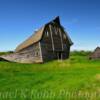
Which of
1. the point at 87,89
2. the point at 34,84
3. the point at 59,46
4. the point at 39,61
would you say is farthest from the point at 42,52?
the point at 87,89

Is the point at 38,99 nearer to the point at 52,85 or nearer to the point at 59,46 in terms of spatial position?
the point at 52,85

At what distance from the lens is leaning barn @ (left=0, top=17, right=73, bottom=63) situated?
4450 centimetres

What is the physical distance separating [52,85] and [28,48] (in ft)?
96.7

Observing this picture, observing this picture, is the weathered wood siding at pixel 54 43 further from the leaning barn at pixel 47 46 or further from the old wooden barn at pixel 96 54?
the old wooden barn at pixel 96 54

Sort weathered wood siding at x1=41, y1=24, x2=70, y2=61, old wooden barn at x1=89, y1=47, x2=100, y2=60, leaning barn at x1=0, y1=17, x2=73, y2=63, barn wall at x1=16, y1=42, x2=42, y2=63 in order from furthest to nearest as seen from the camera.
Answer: old wooden barn at x1=89, y1=47, x2=100, y2=60, weathered wood siding at x1=41, y1=24, x2=70, y2=61, barn wall at x1=16, y1=42, x2=42, y2=63, leaning barn at x1=0, y1=17, x2=73, y2=63

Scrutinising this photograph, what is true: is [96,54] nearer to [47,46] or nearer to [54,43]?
[54,43]

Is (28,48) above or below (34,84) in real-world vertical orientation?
above

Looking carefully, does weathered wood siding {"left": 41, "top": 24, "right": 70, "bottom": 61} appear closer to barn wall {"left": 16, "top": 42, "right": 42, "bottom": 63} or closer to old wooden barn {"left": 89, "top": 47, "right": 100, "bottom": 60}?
barn wall {"left": 16, "top": 42, "right": 42, "bottom": 63}

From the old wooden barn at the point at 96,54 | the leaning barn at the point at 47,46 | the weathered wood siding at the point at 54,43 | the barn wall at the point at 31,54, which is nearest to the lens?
the leaning barn at the point at 47,46

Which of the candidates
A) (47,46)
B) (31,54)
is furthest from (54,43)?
(31,54)

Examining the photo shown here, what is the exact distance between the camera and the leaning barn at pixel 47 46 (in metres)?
44.5

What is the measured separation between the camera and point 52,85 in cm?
1844

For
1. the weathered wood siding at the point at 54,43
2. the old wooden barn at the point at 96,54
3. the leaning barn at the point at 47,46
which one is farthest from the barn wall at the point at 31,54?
the old wooden barn at the point at 96,54

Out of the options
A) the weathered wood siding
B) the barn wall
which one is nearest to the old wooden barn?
the weathered wood siding
